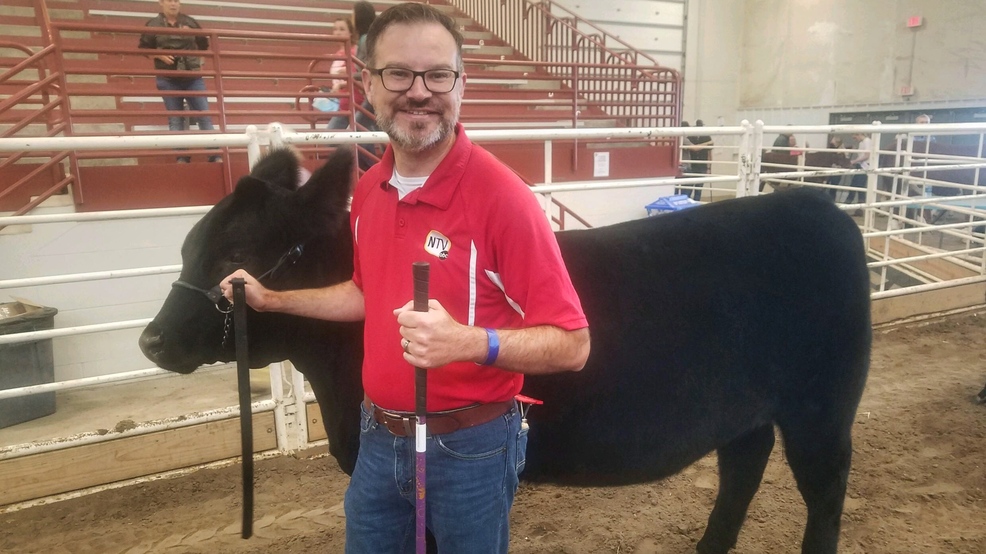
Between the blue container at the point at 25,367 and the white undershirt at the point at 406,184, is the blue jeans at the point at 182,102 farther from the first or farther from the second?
the white undershirt at the point at 406,184

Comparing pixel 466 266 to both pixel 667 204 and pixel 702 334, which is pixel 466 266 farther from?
pixel 667 204

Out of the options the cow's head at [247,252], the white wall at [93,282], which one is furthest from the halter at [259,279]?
the white wall at [93,282]

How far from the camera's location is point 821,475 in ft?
7.36

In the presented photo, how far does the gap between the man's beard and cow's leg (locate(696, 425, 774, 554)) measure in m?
1.93

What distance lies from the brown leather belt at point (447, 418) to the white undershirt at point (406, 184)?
48 cm

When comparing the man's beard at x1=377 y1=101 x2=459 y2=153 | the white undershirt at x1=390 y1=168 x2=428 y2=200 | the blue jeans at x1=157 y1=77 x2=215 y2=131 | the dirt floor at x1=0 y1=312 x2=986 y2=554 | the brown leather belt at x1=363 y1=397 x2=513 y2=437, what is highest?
the blue jeans at x1=157 y1=77 x2=215 y2=131

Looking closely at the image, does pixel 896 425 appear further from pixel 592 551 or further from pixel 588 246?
pixel 588 246

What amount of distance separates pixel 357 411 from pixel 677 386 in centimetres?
99

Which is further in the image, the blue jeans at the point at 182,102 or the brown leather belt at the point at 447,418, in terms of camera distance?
the blue jeans at the point at 182,102

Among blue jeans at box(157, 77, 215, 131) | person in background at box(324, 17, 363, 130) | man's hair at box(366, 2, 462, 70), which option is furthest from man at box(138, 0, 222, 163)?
man's hair at box(366, 2, 462, 70)

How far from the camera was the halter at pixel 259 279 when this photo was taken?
163 centimetres

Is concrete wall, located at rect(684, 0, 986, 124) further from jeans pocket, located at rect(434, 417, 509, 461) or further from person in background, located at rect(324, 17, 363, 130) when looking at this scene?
jeans pocket, located at rect(434, 417, 509, 461)

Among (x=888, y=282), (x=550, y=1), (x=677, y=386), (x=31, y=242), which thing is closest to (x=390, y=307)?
(x=677, y=386)

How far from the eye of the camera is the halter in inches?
64.0
